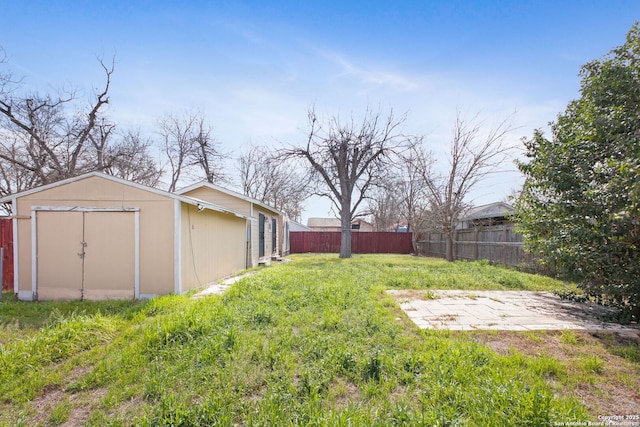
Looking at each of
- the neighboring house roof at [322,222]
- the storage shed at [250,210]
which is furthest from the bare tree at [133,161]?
the neighboring house roof at [322,222]

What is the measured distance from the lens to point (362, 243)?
21.3 m

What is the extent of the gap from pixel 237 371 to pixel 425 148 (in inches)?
567

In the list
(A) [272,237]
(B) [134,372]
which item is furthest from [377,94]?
(B) [134,372]

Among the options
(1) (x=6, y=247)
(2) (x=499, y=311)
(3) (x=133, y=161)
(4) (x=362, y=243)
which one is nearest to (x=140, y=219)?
(1) (x=6, y=247)

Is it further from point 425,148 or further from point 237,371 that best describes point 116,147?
point 237,371

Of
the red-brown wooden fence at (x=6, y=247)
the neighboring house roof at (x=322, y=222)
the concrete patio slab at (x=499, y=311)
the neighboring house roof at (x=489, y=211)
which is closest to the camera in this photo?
the concrete patio slab at (x=499, y=311)

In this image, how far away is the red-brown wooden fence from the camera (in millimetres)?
6266

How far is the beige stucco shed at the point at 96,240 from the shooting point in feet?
19.1

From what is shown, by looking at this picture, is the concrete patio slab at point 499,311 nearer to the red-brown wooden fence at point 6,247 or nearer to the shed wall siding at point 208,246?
the shed wall siding at point 208,246

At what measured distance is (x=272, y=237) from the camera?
1452cm

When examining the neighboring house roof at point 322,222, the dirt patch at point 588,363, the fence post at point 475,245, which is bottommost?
the dirt patch at point 588,363

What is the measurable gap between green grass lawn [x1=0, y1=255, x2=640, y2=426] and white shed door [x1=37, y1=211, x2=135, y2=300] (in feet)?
4.73

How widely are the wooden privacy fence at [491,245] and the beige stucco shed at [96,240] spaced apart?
312 inches

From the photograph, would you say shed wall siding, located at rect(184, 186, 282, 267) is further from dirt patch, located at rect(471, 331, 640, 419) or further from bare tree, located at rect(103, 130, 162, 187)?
dirt patch, located at rect(471, 331, 640, 419)
